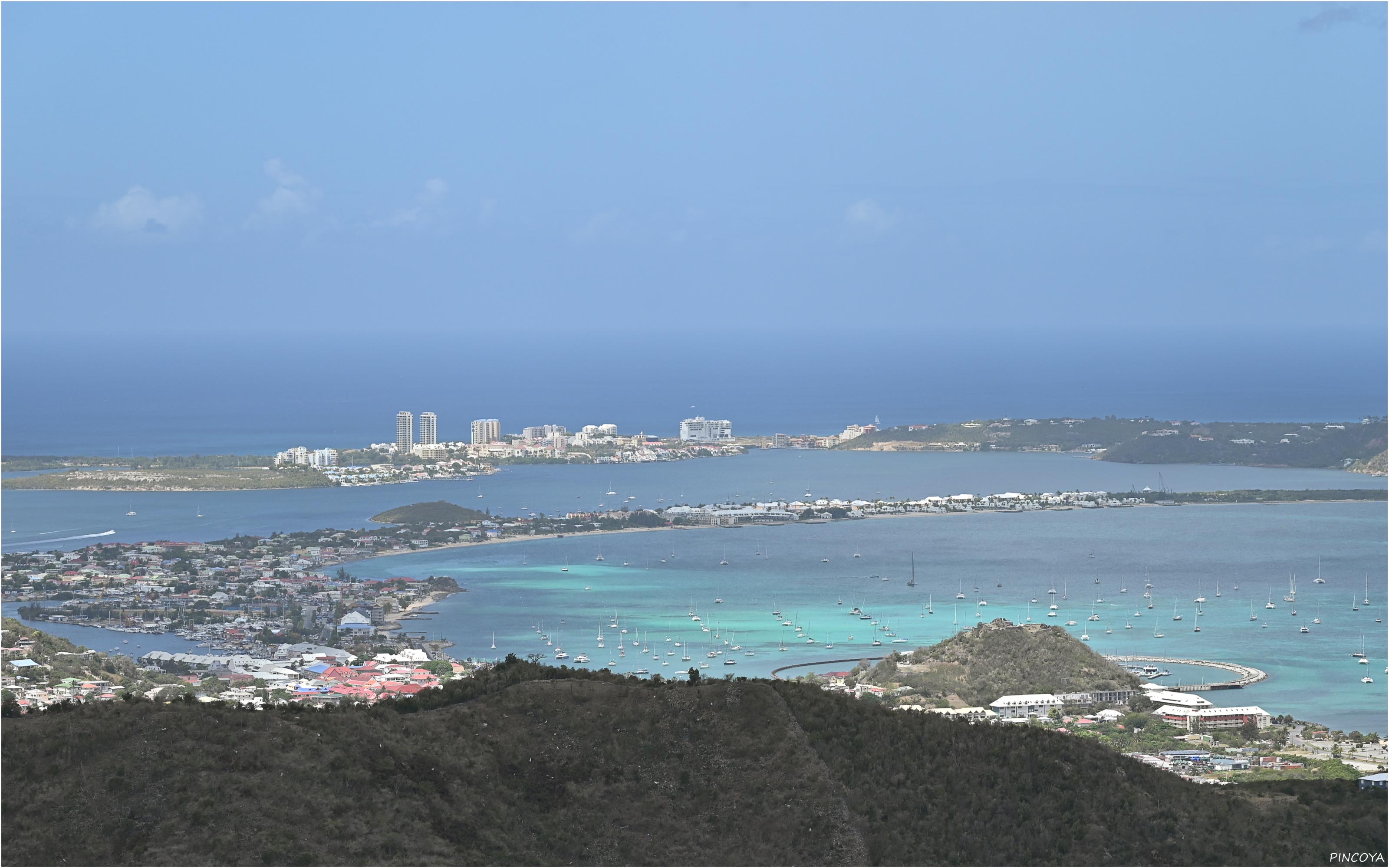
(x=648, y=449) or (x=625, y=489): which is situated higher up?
(x=648, y=449)

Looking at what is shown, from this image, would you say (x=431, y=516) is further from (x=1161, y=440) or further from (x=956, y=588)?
(x=1161, y=440)

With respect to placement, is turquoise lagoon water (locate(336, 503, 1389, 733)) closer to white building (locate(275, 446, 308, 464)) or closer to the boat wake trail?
the boat wake trail

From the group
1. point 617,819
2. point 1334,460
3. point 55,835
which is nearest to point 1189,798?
point 617,819

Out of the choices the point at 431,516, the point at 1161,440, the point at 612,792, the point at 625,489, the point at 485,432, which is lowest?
the point at 612,792

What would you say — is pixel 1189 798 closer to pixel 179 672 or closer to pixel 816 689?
pixel 816 689

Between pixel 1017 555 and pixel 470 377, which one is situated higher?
pixel 470 377

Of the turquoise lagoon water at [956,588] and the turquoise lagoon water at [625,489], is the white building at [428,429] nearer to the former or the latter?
the turquoise lagoon water at [625,489]

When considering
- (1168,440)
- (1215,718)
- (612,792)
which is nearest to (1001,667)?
(1215,718)
